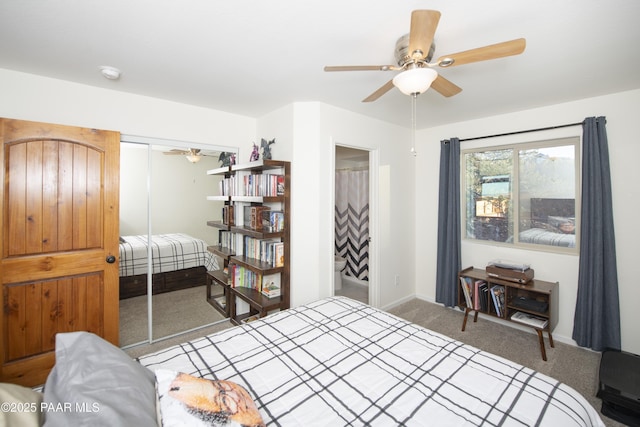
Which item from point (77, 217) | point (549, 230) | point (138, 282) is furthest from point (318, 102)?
point (549, 230)

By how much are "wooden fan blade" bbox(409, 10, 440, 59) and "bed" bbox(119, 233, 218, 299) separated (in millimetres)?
2831

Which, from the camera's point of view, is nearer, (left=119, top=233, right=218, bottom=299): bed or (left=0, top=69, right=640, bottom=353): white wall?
(left=0, top=69, right=640, bottom=353): white wall

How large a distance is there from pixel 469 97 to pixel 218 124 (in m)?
2.70

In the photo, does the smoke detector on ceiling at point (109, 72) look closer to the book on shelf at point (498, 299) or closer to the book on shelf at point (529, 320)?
the book on shelf at point (498, 299)

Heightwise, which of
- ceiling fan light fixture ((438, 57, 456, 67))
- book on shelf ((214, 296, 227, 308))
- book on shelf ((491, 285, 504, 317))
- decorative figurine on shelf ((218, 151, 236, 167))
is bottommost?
book on shelf ((214, 296, 227, 308))

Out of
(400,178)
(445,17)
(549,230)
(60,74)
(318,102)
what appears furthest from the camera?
(400,178)

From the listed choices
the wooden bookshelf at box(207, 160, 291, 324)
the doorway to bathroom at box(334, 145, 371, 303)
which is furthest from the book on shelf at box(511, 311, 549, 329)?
the wooden bookshelf at box(207, 160, 291, 324)

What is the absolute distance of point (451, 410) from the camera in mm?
1125

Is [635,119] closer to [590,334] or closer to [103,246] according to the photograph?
[590,334]

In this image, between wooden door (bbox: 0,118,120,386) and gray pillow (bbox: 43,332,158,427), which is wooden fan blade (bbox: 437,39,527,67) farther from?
wooden door (bbox: 0,118,120,386)

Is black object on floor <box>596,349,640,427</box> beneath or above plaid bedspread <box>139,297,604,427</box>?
beneath

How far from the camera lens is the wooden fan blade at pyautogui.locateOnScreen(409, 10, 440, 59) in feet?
3.86

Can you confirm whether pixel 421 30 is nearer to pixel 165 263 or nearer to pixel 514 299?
pixel 514 299

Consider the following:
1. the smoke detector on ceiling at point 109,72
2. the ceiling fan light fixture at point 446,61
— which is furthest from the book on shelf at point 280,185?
the ceiling fan light fixture at point 446,61
